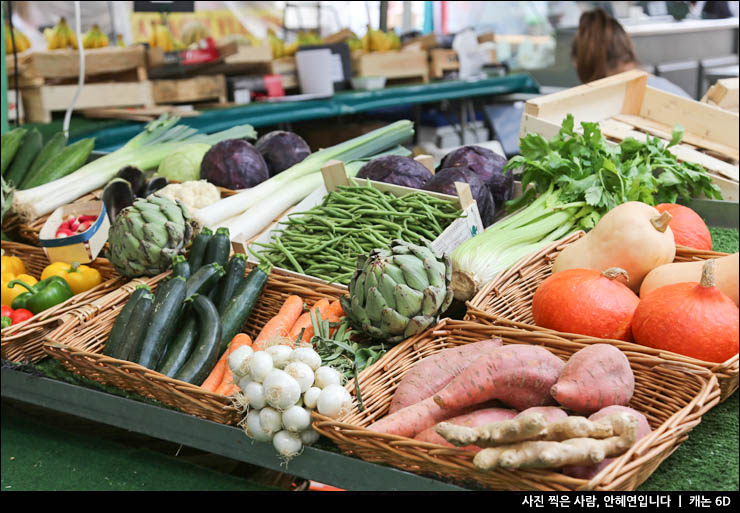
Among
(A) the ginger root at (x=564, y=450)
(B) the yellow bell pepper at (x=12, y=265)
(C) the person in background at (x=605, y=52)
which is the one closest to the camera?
(A) the ginger root at (x=564, y=450)

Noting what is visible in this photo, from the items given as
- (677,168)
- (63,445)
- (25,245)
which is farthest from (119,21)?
(677,168)

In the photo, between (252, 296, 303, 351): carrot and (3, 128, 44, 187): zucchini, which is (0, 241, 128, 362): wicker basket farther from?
(3, 128, 44, 187): zucchini

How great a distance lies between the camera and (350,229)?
7.90ft

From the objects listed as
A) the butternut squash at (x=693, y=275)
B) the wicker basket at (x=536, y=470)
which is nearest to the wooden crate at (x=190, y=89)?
the wicker basket at (x=536, y=470)

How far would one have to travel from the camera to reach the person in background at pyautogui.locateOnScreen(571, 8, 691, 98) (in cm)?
412

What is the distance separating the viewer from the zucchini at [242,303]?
2.23 meters

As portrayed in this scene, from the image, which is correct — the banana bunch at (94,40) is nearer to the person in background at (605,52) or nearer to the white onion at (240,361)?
the person in background at (605,52)

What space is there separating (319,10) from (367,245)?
5.50 m

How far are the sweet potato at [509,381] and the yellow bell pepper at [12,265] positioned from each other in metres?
2.31

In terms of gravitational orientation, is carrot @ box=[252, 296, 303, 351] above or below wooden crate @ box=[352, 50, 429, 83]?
below

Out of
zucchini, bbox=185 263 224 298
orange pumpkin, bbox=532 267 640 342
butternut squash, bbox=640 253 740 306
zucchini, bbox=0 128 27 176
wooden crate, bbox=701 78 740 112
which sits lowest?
zucchini, bbox=185 263 224 298

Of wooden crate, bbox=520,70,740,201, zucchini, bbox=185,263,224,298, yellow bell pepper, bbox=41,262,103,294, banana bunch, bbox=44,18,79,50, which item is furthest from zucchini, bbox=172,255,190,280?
banana bunch, bbox=44,18,79,50

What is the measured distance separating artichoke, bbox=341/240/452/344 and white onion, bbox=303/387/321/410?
1.08 ft

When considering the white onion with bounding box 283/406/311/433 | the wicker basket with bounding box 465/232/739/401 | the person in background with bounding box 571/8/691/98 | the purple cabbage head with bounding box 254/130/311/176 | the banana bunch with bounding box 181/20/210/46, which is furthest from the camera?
the banana bunch with bounding box 181/20/210/46
